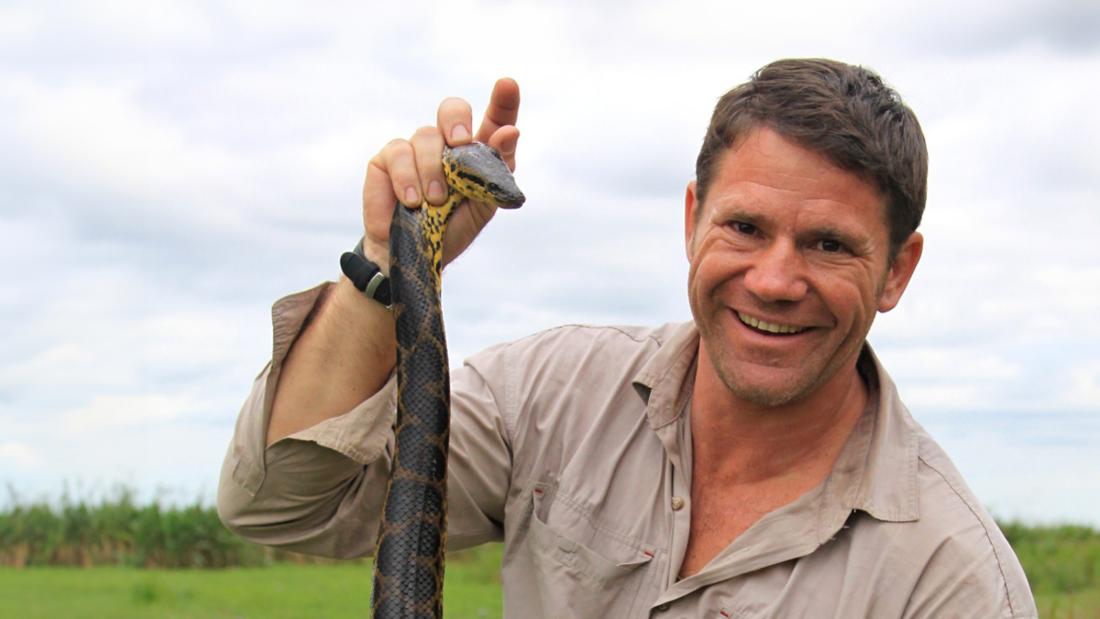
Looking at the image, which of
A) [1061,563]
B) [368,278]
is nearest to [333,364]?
[368,278]

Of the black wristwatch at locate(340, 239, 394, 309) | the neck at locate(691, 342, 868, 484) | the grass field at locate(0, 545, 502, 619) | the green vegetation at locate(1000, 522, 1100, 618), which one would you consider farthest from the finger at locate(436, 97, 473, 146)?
the green vegetation at locate(1000, 522, 1100, 618)

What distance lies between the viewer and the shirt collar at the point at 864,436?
4488 mm

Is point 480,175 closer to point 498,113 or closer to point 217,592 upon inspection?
point 498,113

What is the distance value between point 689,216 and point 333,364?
5.71 ft

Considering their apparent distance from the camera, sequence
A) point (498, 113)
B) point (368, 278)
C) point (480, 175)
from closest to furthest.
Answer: point (480, 175) → point (368, 278) → point (498, 113)

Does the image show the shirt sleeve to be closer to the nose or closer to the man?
the man

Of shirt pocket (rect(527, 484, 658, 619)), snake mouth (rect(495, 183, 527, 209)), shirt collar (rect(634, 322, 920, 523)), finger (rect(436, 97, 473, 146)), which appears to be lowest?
shirt pocket (rect(527, 484, 658, 619))

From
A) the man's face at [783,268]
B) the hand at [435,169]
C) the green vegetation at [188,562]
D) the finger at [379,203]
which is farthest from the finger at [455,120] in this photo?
the green vegetation at [188,562]

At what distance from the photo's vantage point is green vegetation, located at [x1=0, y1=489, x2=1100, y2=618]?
44.1ft

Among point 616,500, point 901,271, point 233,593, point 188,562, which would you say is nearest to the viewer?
point 616,500

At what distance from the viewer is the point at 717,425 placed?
4.93 metres

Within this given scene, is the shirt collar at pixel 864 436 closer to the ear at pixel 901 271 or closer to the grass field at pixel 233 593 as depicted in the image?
the ear at pixel 901 271

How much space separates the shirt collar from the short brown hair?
63cm

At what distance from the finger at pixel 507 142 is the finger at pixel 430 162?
22cm
